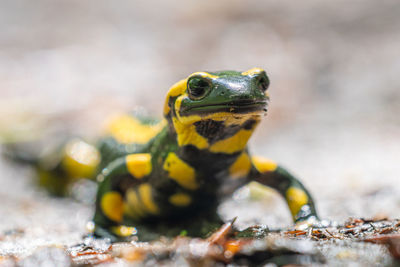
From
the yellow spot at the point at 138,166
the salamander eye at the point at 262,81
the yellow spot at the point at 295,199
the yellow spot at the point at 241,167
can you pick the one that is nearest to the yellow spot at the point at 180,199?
the yellow spot at the point at 138,166

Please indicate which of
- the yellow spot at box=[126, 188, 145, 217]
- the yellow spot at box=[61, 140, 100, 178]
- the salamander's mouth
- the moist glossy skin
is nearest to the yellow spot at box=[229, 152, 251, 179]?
the moist glossy skin

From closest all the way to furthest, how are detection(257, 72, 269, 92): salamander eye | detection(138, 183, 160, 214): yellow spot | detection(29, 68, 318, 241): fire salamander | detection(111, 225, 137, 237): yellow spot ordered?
1. detection(29, 68, 318, 241): fire salamander
2. detection(257, 72, 269, 92): salamander eye
3. detection(111, 225, 137, 237): yellow spot
4. detection(138, 183, 160, 214): yellow spot

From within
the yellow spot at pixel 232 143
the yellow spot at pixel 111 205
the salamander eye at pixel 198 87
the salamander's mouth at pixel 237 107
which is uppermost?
the salamander eye at pixel 198 87

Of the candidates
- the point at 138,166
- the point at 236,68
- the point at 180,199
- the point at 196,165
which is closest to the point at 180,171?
the point at 196,165

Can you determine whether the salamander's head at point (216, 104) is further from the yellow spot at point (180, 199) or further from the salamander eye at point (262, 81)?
the yellow spot at point (180, 199)

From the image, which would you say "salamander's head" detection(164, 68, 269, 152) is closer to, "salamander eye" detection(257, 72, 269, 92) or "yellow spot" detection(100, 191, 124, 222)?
"salamander eye" detection(257, 72, 269, 92)

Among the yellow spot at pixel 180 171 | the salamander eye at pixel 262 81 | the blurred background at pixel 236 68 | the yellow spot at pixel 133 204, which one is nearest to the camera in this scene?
the salamander eye at pixel 262 81

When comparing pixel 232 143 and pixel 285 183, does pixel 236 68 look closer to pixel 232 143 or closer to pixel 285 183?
Result: pixel 285 183
